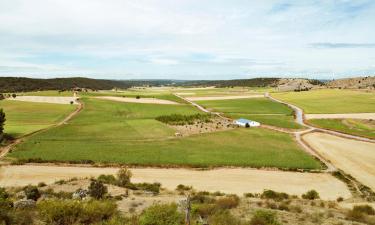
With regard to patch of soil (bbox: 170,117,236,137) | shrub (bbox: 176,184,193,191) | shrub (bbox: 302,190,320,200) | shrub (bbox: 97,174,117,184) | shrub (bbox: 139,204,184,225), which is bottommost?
shrub (bbox: 176,184,193,191)

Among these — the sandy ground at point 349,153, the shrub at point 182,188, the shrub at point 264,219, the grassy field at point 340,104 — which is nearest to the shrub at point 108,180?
the shrub at point 182,188

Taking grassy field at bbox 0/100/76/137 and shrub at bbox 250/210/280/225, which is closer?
shrub at bbox 250/210/280/225

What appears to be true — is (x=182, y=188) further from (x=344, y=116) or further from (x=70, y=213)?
(x=344, y=116)

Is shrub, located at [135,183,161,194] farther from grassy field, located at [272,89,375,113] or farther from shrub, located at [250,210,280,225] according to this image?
grassy field, located at [272,89,375,113]

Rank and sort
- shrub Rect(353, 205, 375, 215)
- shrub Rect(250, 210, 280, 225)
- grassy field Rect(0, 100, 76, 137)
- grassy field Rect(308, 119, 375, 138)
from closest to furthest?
1. shrub Rect(250, 210, 280, 225)
2. shrub Rect(353, 205, 375, 215)
3. grassy field Rect(0, 100, 76, 137)
4. grassy field Rect(308, 119, 375, 138)

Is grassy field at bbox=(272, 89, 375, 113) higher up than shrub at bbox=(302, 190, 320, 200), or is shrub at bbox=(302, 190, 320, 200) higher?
grassy field at bbox=(272, 89, 375, 113)

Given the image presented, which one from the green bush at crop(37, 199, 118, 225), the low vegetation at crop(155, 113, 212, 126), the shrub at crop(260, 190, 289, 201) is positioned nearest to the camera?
the green bush at crop(37, 199, 118, 225)

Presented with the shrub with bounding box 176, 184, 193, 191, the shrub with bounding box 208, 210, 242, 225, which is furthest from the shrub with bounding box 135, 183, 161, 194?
the shrub with bounding box 208, 210, 242, 225

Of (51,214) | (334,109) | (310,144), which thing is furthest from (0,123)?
(334,109)
